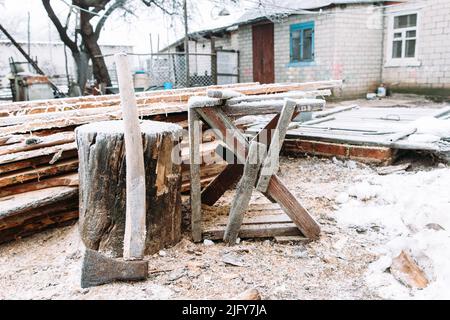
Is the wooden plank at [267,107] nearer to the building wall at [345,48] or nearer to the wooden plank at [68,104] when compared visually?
the wooden plank at [68,104]

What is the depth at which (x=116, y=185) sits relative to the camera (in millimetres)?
2691

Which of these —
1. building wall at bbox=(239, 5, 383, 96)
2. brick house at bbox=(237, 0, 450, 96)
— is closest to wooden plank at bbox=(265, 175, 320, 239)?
brick house at bbox=(237, 0, 450, 96)

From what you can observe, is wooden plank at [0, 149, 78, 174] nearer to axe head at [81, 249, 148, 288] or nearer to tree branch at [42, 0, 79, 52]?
axe head at [81, 249, 148, 288]

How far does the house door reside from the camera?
15.4m

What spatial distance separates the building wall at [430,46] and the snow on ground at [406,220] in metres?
9.68

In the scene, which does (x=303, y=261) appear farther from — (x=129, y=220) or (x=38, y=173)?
(x=38, y=173)

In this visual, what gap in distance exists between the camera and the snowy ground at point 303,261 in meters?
2.33

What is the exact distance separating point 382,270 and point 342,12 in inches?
471

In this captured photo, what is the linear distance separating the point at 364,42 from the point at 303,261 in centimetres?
1266

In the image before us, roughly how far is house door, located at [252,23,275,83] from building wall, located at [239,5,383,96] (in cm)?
66

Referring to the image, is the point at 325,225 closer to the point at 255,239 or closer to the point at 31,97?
the point at 255,239

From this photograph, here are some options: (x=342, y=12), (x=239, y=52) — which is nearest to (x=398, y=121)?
(x=342, y=12)

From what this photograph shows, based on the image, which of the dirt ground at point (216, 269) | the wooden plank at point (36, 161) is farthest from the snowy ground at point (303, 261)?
the wooden plank at point (36, 161)

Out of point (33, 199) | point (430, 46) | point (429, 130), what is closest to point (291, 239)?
point (33, 199)
